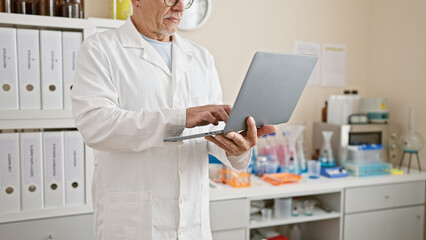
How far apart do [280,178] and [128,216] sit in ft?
3.81

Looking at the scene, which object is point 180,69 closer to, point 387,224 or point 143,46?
point 143,46

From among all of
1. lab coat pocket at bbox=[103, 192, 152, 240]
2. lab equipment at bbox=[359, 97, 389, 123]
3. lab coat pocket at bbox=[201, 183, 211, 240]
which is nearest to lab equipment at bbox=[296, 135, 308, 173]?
lab equipment at bbox=[359, 97, 389, 123]

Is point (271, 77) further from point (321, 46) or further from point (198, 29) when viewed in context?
point (321, 46)

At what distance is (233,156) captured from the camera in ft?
4.37

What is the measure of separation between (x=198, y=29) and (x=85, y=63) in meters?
1.39

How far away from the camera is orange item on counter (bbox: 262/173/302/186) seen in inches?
86.9

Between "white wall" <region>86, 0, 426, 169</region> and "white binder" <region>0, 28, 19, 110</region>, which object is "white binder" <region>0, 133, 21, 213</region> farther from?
"white wall" <region>86, 0, 426, 169</region>

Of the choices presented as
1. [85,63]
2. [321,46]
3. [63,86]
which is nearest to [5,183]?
[63,86]

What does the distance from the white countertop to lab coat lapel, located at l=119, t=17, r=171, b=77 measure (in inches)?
34.7

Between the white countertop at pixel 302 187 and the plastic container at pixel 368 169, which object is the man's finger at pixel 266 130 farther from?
the plastic container at pixel 368 169

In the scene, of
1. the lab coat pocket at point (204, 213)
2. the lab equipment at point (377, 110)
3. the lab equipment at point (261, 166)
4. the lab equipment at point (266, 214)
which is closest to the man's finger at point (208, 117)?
the lab coat pocket at point (204, 213)

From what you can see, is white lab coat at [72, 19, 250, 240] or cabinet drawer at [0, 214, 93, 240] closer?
→ white lab coat at [72, 19, 250, 240]

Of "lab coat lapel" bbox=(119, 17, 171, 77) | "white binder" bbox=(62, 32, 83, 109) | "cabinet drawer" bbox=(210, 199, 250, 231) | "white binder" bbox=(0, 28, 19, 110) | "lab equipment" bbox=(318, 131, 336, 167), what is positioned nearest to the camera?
"lab coat lapel" bbox=(119, 17, 171, 77)

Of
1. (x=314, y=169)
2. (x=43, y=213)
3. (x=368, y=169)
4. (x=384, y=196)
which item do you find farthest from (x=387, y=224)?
(x=43, y=213)
